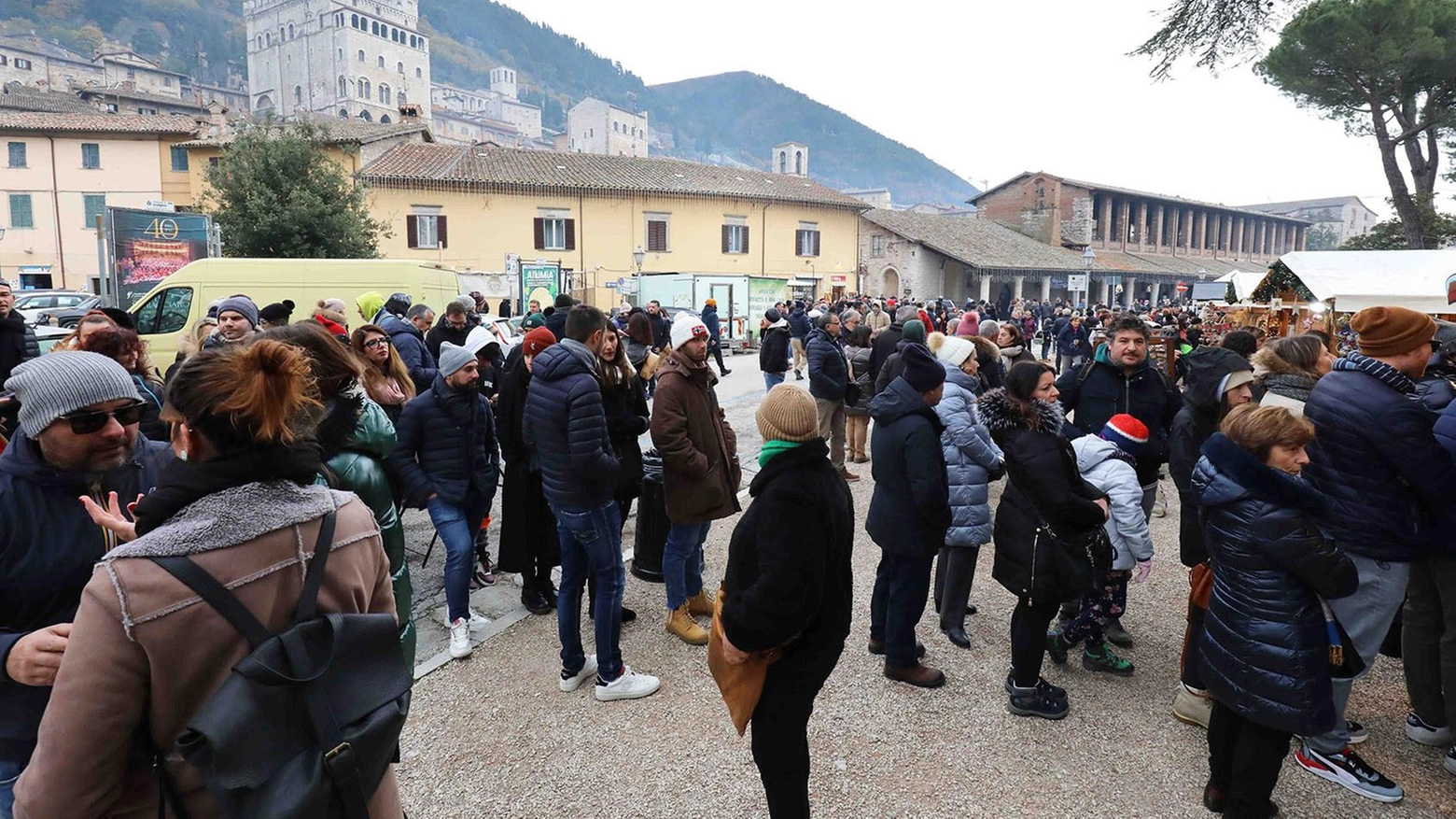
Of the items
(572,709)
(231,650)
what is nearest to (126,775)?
(231,650)

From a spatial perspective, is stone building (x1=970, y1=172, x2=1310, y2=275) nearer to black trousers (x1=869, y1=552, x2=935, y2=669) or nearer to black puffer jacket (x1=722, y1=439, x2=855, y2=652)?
black trousers (x1=869, y1=552, x2=935, y2=669)

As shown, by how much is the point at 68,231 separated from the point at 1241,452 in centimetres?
4512

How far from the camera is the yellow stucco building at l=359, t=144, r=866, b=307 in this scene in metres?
29.8

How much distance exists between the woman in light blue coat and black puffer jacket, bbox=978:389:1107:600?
548 millimetres

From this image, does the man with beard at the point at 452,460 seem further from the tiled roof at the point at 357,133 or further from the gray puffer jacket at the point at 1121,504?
the tiled roof at the point at 357,133

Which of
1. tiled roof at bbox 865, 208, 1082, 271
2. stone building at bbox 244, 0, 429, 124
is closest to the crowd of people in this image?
tiled roof at bbox 865, 208, 1082, 271

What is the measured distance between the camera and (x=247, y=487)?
1.42 metres

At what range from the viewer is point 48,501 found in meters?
1.78

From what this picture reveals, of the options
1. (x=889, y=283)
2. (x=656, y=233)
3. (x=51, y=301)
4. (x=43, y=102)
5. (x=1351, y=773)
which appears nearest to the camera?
(x=1351, y=773)

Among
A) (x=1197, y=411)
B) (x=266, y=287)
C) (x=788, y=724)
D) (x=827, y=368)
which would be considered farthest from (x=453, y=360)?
(x=266, y=287)

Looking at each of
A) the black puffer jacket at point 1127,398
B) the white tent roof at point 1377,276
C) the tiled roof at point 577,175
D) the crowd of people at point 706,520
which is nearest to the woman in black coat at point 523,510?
the crowd of people at point 706,520

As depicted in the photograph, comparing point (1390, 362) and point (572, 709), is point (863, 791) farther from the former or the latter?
point (1390, 362)

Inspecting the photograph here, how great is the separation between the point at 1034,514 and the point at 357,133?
34028mm

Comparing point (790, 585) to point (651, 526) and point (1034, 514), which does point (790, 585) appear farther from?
point (651, 526)
